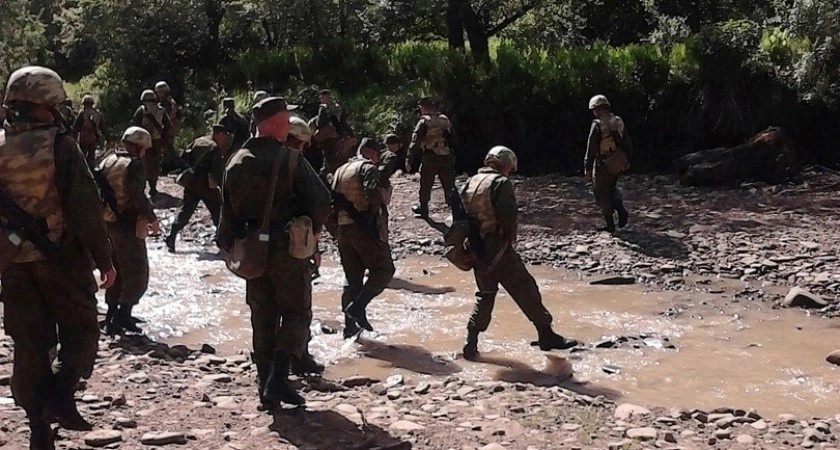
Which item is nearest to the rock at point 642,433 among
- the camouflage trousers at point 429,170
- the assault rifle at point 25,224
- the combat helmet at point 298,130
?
the combat helmet at point 298,130

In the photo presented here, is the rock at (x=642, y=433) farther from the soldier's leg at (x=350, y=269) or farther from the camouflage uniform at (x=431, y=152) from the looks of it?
the camouflage uniform at (x=431, y=152)

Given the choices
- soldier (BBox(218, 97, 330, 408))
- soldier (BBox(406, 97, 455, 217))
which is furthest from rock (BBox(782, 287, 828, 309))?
soldier (BBox(218, 97, 330, 408))

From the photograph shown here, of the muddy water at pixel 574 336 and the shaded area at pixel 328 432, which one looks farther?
the muddy water at pixel 574 336

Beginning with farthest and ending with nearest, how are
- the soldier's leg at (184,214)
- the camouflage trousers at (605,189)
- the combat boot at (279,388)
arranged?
the camouflage trousers at (605,189) → the soldier's leg at (184,214) → the combat boot at (279,388)

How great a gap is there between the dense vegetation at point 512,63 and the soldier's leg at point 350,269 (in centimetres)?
1035

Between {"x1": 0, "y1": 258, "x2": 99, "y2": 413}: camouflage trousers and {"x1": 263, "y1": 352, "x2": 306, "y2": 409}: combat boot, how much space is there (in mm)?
1232

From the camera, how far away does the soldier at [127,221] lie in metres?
7.82

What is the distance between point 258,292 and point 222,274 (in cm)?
568

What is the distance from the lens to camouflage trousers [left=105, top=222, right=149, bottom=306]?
7.99 m

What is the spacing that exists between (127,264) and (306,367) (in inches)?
82.1

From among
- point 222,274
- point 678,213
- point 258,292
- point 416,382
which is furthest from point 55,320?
point 678,213

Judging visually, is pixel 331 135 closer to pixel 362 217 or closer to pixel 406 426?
pixel 362 217

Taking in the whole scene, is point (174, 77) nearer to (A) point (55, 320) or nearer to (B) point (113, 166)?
(B) point (113, 166)

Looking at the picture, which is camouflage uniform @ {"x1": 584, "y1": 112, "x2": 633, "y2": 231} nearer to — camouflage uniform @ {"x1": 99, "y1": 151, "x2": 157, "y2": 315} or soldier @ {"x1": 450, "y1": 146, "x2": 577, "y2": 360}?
soldier @ {"x1": 450, "y1": 146, "x2": 577, "y2": 360}
